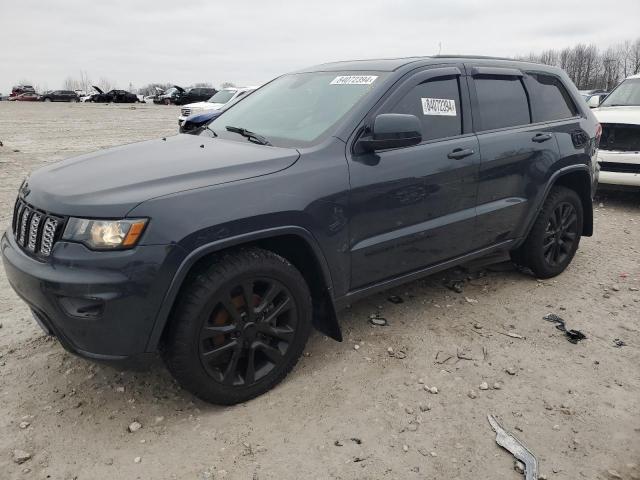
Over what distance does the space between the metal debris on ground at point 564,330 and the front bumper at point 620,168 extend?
13.1 feet

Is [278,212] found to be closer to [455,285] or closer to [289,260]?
[289,260]

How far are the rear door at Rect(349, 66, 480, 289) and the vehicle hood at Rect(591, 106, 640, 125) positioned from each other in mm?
4533

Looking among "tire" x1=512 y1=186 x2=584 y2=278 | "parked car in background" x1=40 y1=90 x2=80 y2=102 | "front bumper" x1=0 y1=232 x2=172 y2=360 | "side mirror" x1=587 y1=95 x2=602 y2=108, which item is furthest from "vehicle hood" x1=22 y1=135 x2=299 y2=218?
"parked car in background" x1=40 y1=90 x2=80 y2=102

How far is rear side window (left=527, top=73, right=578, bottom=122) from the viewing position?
13.5 feet

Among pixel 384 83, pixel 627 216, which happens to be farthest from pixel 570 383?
pixel 627 216

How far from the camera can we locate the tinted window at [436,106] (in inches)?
129

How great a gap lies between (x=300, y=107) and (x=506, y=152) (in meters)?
1.53

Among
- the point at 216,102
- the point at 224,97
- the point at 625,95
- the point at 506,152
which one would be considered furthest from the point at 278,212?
the point at 224,97

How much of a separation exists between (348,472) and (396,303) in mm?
1811

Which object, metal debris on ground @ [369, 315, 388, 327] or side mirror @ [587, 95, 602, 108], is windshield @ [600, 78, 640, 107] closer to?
side mirror @ [587, 95, 602, 108]

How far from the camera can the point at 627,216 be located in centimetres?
671

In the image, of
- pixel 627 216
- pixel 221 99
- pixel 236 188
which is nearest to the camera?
pixel 236 188

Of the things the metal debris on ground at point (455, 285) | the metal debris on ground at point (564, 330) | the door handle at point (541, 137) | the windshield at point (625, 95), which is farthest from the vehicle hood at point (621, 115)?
the metal debris on ground at point (564, 330)

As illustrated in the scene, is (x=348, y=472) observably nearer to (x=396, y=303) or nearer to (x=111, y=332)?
(x=111, y=332)
